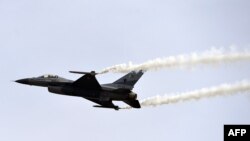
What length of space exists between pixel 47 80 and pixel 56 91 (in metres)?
2.42

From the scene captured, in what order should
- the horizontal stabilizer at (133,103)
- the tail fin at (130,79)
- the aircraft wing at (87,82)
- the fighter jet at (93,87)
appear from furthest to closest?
the tail fin at (130,79)
the horizontal stabilizer at (133,103)
the aircraft wing at (87,82)
the fighter jet at (93,87)

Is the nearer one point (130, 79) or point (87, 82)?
point (87, 82)

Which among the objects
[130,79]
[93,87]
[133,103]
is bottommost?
[133,103]

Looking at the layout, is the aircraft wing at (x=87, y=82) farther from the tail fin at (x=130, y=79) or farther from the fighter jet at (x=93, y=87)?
the tail fin at (x=130, y=79)

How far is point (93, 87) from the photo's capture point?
71938 mm

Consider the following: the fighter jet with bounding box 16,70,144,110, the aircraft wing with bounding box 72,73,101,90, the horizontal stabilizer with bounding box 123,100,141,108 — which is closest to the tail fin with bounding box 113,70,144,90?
the fighter jet with bounding box 16,70,144,110

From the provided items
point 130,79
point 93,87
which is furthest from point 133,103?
point 93,87

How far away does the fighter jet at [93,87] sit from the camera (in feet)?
231

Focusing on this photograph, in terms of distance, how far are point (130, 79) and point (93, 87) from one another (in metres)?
4.72

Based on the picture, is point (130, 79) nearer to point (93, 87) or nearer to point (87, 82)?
point (93, 87)

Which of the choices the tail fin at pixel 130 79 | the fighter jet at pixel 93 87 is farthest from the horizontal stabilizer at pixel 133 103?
the tail fin at pixel 130 79

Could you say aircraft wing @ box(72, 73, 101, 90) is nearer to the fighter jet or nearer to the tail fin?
the fighter jet

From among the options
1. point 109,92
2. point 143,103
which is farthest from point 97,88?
point 143,103

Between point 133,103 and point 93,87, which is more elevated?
point 93,87
